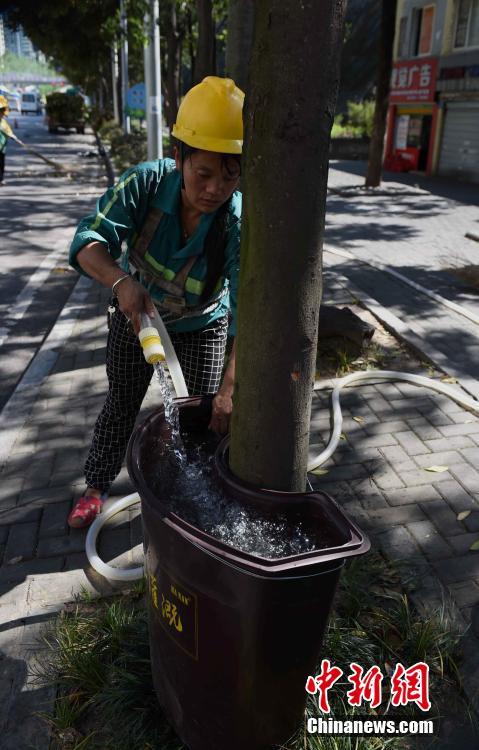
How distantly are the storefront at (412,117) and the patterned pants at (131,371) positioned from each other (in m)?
21.3

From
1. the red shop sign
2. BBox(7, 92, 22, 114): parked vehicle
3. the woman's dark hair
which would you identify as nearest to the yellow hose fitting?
the woman's dark hair

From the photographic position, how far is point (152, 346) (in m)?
2.07

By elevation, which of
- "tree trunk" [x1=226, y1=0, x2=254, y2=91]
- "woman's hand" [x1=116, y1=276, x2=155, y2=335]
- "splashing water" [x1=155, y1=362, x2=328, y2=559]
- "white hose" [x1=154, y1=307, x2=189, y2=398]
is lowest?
"splashing water" [x1=155, y1=362, x2=328, y2=559]

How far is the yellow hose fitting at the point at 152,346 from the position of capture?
2066 mm

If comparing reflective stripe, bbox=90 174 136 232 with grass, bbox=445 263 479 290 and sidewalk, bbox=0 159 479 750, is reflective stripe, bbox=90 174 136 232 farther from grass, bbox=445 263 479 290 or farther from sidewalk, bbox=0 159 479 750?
grass, bbox=445 263 479 290

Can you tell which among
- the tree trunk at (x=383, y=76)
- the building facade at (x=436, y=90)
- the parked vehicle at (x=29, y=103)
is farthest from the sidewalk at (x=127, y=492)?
the parked vehicle at (x=29, y=103)

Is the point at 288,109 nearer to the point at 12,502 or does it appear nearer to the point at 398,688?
the point at 398,688

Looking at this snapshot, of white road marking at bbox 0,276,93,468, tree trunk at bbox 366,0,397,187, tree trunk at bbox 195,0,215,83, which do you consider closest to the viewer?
white road marking at bbox 0,276,93,468

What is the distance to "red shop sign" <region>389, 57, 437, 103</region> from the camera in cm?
2138

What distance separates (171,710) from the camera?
2.06m

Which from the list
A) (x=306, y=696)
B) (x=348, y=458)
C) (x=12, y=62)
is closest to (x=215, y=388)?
(x=348, y=458)

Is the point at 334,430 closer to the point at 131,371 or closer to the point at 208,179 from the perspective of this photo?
the point at 131,371

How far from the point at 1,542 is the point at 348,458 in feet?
6.54

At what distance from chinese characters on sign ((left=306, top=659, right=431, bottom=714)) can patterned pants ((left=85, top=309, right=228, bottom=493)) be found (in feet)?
4.37
